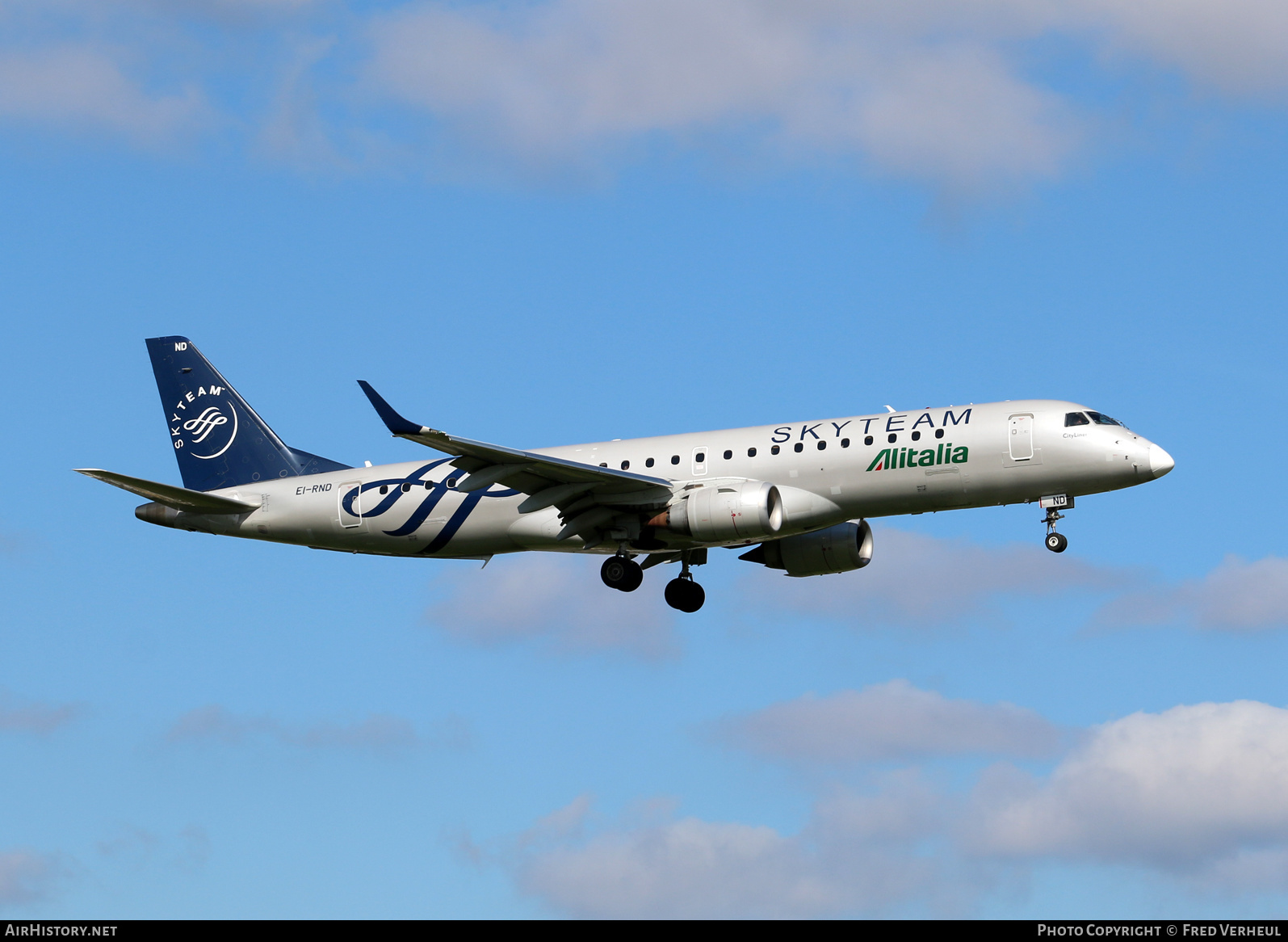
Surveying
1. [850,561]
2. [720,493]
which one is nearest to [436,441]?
[720,493]

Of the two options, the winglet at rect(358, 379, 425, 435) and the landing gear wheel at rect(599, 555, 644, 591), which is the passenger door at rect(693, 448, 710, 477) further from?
the winglet at rect(358, 379, 425, 435)

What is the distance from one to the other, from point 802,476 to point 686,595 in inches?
260

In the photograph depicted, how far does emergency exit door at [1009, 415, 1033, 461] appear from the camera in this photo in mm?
42125

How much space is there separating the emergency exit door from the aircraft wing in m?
8.90

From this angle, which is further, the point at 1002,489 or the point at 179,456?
the point at 179,456

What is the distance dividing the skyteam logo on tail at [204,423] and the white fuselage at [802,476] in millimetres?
3636

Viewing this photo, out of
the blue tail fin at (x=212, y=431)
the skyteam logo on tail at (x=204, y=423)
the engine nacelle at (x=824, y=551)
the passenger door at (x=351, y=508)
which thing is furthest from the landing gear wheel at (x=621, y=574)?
the skyteam logo on tail at (x=204, y=423)

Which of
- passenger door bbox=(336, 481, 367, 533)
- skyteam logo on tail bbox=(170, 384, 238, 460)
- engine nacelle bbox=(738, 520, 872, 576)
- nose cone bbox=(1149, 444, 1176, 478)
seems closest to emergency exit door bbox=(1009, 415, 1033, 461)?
nose cone bbox=(1149, 444, 1176, 478)

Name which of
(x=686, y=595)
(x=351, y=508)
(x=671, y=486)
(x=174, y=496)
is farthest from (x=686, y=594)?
(x=174, y=496)

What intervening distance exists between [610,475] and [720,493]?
287cm
